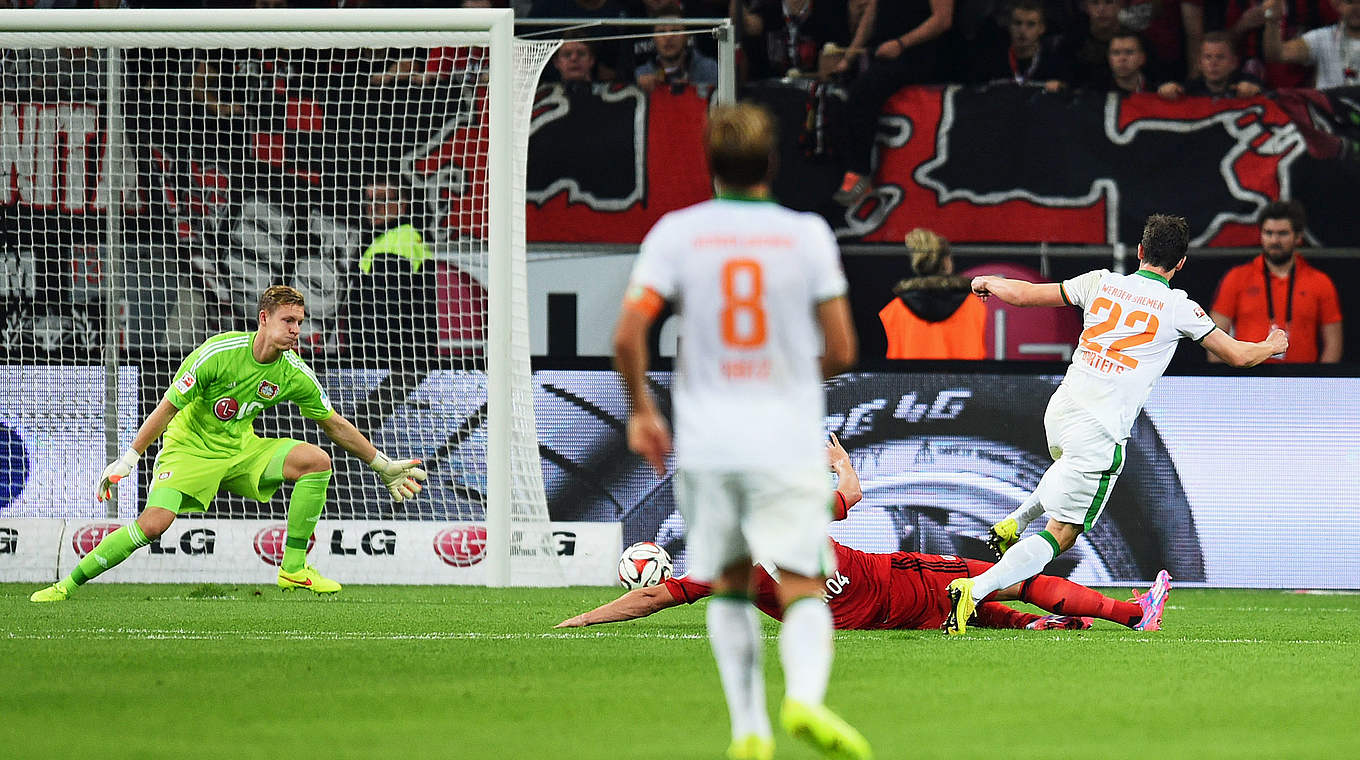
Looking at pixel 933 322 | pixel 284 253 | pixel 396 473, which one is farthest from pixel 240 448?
pixel 933 322

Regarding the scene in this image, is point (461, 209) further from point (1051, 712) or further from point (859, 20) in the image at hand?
point (1051, 712)

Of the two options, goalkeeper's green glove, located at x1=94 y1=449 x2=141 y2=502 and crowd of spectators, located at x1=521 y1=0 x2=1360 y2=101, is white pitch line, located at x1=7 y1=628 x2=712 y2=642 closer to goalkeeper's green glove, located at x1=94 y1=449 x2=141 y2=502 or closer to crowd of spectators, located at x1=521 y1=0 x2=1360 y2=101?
goalkeeper's green glove, located at x1=94 y1=449 x2=141 y2=502

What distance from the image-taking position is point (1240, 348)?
8102 millimetres

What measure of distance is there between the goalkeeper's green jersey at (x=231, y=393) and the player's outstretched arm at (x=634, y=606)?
9.16 feet

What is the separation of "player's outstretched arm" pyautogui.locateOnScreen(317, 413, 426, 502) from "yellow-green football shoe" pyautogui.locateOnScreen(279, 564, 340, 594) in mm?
598

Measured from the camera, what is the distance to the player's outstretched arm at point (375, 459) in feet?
32.4

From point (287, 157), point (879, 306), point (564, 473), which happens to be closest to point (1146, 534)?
point (879, 306)

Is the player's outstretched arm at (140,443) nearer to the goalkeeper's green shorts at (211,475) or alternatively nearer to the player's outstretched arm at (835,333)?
the goalkeeper's green shorts at (211,475)

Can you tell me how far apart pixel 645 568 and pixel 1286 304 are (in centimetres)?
557

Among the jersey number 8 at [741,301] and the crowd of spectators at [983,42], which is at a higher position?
the crowd of spectators at [983,42]

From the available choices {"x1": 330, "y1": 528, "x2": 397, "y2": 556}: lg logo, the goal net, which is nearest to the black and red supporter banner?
the goal net

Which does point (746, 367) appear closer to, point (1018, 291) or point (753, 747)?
point (753, 747)

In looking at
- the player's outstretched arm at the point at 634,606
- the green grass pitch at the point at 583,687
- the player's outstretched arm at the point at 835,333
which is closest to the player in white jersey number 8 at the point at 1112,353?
the green grass pitch at the point at 583,687

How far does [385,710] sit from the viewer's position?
5.27 metres
